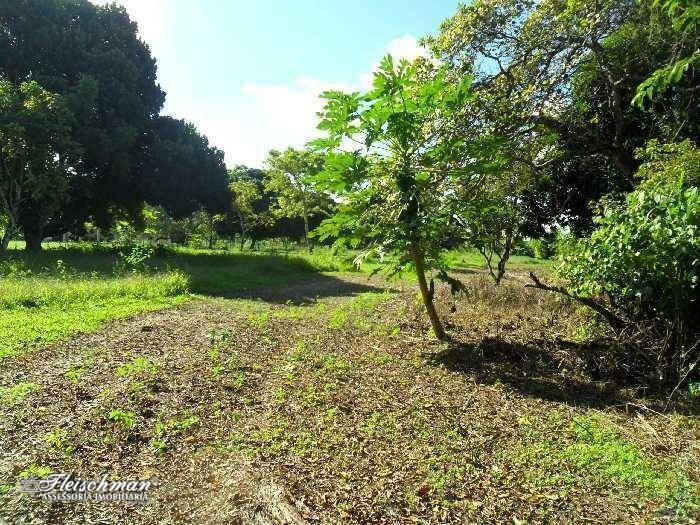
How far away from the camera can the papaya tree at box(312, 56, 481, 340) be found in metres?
5.75

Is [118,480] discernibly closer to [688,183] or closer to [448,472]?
[448,472]

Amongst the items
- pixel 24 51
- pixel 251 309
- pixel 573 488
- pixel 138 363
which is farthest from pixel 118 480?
pixel 24 51

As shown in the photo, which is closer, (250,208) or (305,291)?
(305,291)

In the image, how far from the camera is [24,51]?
18.7 m

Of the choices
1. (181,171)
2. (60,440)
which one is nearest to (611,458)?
(60,440)

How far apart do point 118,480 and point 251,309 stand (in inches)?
280

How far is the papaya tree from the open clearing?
2.00 m

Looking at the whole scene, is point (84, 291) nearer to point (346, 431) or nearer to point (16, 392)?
point (16, 392)

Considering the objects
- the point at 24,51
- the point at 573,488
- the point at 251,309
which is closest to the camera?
the point at 573,488

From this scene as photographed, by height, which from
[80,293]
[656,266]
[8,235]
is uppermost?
[656,266]

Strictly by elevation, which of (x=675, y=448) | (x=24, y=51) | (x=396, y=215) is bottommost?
(x=675, y=448)

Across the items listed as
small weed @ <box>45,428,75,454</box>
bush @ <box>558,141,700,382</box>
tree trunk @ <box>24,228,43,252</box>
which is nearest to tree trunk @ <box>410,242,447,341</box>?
bush @ <box>558,141,700,382</box>

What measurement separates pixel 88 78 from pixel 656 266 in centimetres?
2194

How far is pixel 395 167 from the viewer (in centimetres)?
598
